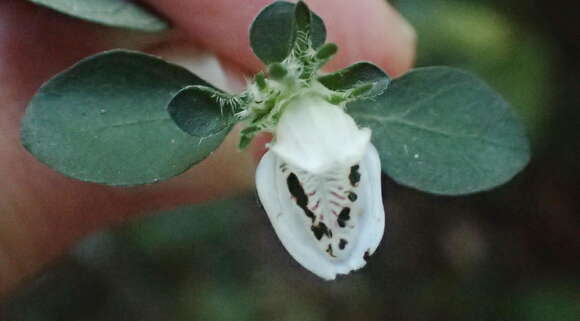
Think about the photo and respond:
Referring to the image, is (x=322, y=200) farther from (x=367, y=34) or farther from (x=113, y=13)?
(x=367, y=34)

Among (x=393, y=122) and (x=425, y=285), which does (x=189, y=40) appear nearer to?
(x=393, y=122)

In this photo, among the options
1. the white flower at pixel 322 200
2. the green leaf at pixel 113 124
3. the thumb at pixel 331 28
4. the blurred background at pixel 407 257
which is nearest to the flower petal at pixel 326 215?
the white flower at pixel 322 200

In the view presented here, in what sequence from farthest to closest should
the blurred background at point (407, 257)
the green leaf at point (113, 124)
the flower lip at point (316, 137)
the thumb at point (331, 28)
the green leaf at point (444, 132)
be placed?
the blurred background at point (407, 257), the thumb at point (331, 28), the green leaf at point (444, 132), the green leaf at point (113, 124), the flower lip at point (316, 137)

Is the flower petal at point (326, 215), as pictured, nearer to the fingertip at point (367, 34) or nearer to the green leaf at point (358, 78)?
the green leaf at point (358, 78)

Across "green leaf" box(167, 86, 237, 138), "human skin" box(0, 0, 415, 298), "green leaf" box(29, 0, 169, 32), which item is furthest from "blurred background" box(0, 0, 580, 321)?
"green leaf" box(167, 86, 237, 138)

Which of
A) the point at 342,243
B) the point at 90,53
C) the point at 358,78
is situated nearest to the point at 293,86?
the point at 358,78

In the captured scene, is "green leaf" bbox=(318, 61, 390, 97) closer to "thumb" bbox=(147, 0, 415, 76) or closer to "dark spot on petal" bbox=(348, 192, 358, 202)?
"dark spot on petal" bbox=(348, 192, 358, 202)
